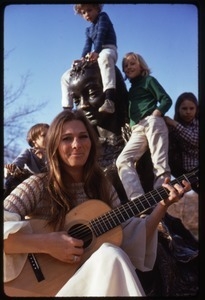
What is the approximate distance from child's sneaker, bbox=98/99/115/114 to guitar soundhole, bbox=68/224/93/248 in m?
0.49

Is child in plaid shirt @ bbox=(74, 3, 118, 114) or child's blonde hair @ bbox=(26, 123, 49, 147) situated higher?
child in plaid shirt @ bbox=(74, 3, 118, 114)

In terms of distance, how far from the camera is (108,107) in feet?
7.55

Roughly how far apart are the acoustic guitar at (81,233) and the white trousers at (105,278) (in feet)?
0.24

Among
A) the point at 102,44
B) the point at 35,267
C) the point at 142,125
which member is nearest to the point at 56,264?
the point at 35,267

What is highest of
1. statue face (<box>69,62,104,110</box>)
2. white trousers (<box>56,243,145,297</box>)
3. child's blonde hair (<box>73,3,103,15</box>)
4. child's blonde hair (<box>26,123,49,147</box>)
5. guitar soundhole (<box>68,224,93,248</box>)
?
child's blonde hair (<box>73,3,103,15</box>)

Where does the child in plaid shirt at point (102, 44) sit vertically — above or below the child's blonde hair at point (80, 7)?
below

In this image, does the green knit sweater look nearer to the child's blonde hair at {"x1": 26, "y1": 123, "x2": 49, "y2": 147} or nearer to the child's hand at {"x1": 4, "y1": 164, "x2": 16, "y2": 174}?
the child's blonde hair at {"x1": 26, "y1": 123, "x2": 49, "y2": 147}

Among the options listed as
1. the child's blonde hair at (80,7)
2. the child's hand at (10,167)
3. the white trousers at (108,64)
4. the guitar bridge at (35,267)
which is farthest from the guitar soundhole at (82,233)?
the child's blonde hair at (80,7)

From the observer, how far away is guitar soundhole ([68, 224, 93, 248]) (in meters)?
2.25

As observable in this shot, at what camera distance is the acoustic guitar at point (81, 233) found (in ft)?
7.26

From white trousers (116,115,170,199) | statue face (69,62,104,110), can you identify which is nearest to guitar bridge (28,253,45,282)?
white trousers (116,115,170,199)

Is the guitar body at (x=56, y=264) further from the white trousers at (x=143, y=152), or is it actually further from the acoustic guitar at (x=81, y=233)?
the white trousers at (x=143, y=152)

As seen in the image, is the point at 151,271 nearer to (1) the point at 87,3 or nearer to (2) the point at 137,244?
(2) the point at 137,244

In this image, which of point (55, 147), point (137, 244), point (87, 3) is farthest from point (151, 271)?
point (87, 3)
